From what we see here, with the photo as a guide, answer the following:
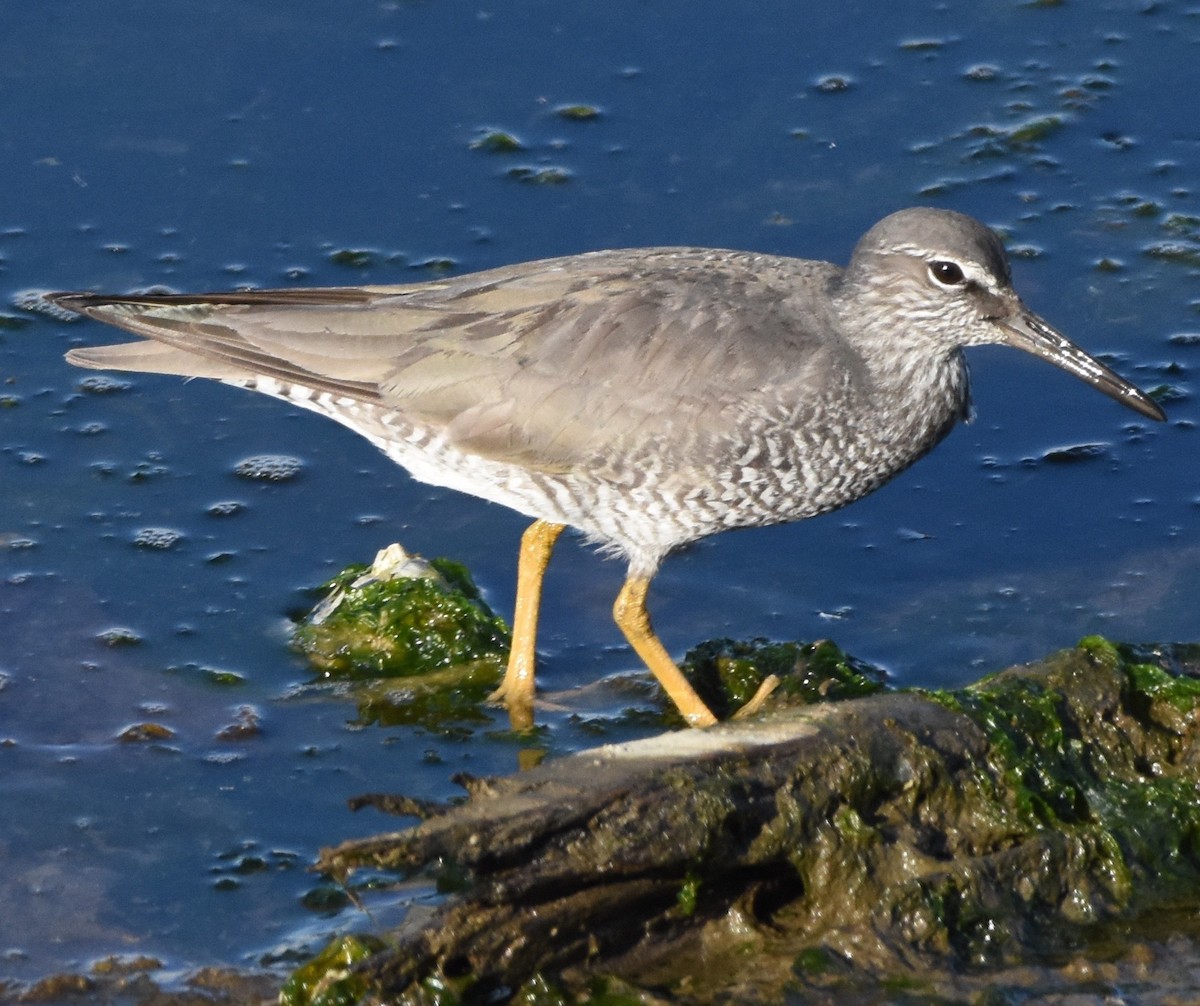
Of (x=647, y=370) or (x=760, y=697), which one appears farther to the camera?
(x=760, y=697)

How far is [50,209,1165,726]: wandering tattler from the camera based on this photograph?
6688 millimetres

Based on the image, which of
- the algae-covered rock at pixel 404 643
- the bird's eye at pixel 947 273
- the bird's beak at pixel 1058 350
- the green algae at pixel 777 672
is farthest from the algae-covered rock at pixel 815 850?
the bird's eye at pixel 947 273

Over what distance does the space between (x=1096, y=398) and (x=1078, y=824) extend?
339 centimetres

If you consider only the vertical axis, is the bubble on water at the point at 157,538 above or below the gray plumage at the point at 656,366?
below

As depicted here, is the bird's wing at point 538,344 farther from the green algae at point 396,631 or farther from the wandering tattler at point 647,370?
the green algae at point 396,631

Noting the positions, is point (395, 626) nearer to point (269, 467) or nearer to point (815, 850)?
point (269, 467)

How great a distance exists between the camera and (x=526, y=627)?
707cm

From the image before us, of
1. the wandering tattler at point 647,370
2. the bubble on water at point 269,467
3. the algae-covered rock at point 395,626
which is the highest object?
the wandering tattler at point 647,370

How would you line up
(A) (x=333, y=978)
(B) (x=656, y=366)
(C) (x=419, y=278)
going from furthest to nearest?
(C) (x=419, y=278) → (B) (x=656, y=366) → (A) (x=333, y=978)

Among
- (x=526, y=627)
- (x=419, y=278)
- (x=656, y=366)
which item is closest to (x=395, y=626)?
(x=526, y=627)

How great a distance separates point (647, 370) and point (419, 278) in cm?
263

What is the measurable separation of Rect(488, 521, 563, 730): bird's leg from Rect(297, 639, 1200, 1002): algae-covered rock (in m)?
1.40

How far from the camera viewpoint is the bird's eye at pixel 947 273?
6.79 meters

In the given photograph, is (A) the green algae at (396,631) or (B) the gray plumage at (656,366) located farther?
(A) the green algae at (396,631)
